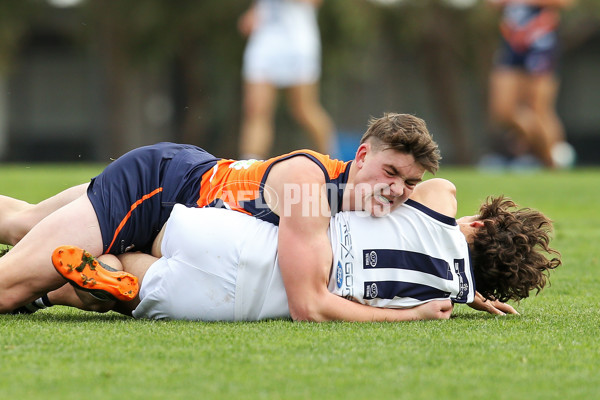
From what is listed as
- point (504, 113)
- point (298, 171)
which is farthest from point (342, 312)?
point (504, 113)

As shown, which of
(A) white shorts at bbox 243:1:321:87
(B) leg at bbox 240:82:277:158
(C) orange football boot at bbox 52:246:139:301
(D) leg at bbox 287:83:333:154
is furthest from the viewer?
(A) white shorts at bbox 243:1:321:87

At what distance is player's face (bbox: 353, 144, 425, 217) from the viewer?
3967mm

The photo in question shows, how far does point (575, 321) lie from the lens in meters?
4.07

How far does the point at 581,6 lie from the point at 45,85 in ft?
49.7

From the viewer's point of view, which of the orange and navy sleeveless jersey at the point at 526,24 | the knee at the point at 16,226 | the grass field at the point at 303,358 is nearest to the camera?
the grass field at the point at 303,358

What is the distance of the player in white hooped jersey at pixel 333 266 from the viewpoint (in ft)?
13.0

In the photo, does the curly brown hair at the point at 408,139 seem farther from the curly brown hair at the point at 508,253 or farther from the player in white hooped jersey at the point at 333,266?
the curly brown hair at the point at 508,253

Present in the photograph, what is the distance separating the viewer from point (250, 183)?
13.8 feet

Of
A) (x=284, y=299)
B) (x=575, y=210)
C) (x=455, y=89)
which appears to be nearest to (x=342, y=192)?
(x=284, y=299)

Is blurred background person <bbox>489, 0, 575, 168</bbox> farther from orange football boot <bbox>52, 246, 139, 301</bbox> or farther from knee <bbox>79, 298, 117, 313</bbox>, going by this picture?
orange football boot <bbox>52, 246, 139, 301</bbox>

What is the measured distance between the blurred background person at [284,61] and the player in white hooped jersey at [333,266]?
784 cm

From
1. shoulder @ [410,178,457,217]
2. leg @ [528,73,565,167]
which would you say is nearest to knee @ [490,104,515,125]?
leg @ [528,73,565,167]

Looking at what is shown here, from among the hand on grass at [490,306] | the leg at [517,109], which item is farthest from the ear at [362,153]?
the leg at [517,109]

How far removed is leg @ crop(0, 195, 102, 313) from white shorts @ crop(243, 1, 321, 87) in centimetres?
810
